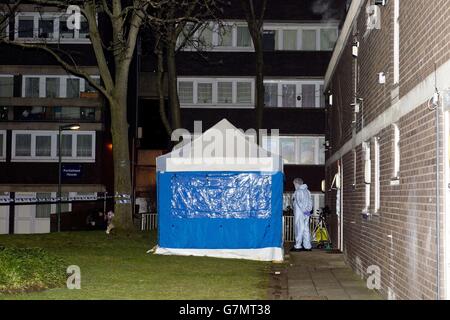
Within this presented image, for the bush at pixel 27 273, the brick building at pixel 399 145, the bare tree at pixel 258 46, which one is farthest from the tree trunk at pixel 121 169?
the bare tree at pixel 258 46

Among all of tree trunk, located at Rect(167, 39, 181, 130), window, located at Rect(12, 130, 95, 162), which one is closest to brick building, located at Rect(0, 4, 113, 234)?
window, located at Rect(12, 130, 95, 162)

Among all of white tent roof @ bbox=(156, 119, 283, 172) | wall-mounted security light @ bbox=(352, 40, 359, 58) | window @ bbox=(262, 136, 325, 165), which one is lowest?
white tent roof @ bbox=(156, 119, 283, 172)

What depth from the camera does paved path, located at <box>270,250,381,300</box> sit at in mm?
11461

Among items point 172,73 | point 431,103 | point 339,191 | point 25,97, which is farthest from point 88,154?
point 431,103

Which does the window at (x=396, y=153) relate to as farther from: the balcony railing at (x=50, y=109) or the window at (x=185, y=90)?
the balcony railing at (x=50, y=109)

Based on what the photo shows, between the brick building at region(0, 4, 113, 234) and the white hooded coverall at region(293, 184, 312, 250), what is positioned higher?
the brick building at region(0, 4, 113, 234)

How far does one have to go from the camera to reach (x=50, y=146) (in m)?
38.2

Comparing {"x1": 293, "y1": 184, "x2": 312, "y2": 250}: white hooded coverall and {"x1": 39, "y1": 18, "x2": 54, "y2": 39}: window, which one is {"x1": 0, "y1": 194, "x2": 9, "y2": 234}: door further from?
{"x1": 293, "y1": 184, "x2": 312, "y2": 250}: white hooded coverall

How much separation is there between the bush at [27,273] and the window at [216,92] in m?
25.6

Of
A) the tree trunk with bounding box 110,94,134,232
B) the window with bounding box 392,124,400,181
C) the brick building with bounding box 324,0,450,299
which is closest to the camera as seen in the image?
the brick building with bounding box 324,0,450,299

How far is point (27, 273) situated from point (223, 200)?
23.9ft

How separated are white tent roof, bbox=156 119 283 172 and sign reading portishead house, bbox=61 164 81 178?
21.6 metres

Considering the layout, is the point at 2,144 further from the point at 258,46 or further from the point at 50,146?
the point at 258,46

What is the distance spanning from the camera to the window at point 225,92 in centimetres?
3712
